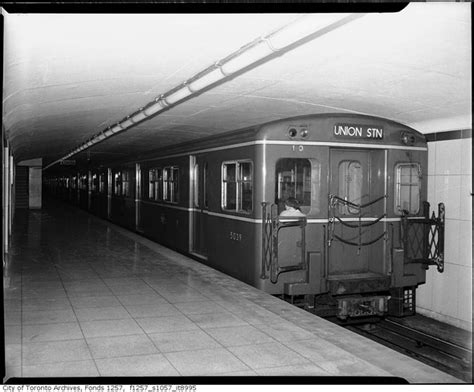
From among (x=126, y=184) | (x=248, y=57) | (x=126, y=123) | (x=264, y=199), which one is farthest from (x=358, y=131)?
(x=126, y=184)

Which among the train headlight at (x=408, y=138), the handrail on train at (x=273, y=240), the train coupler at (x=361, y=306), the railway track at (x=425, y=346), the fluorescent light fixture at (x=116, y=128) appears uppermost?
the fluorescent light fixture at (x=116, y=128)

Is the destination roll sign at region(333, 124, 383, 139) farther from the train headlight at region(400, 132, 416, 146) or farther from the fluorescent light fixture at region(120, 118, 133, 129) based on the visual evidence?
the fluorescent light fixture at region(120, 118, 133, 129)

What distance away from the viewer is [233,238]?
8203mm

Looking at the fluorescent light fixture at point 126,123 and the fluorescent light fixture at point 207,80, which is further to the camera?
the fluorescent light fixture at point 126,123

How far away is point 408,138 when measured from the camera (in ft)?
26.0

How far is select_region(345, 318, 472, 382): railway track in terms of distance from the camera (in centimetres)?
696

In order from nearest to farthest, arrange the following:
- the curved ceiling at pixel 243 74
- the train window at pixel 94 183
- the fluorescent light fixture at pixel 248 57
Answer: the curved ceiling at pixel 243 74 → the fluorescent light fixture at pixel 248 57 → the train window at pixel 94 183

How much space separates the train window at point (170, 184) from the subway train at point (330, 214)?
2.58m

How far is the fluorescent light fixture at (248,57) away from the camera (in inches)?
194

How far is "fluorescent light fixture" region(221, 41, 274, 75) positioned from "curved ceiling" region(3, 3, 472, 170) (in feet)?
0.34

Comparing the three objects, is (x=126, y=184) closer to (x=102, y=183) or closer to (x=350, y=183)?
(x=102, y=183)

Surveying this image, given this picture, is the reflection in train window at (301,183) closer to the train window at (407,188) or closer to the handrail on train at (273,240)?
the handrail on train at (273,240)

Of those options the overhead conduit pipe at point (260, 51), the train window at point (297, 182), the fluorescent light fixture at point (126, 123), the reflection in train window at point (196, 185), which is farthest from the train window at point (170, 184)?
the train window at point (297, 182)

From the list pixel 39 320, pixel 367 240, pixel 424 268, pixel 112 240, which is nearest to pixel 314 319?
pixel 367 240
